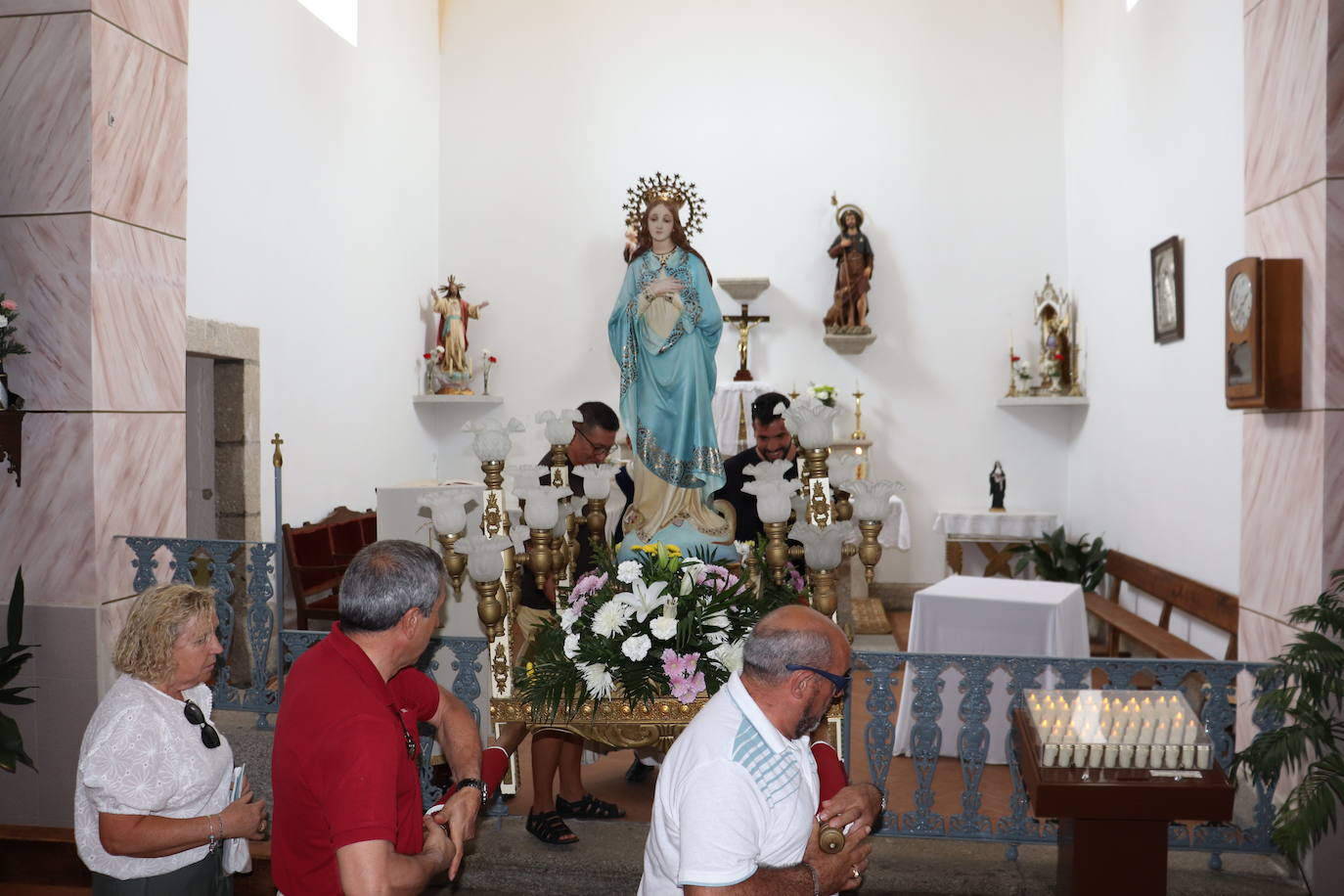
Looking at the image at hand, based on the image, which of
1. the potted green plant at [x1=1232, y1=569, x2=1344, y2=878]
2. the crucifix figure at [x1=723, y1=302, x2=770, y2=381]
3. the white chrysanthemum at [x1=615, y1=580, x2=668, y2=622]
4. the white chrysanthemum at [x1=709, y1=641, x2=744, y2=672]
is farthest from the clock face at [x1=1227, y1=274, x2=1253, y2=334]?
the crucifix figure at [x1=723, y1=302, x2=770, y2=381]

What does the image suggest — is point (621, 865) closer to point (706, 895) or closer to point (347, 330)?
point (706, 895)

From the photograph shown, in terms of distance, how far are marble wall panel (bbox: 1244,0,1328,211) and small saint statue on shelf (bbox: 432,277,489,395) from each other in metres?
8.13

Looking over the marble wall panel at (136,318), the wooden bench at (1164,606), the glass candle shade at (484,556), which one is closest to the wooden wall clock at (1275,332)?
the wooden bench at (1164,606)

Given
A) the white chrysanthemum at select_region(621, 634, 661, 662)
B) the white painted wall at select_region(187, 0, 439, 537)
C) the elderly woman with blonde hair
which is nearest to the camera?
the elderly woman with blonde hair

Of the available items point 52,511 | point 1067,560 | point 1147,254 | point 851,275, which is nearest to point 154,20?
point 52,511

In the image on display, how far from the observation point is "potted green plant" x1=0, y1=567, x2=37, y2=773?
430 cm

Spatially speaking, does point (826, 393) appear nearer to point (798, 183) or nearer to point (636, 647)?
point (798, 183)

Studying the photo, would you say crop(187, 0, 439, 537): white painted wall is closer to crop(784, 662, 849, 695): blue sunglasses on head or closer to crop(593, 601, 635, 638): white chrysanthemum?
crop(593, 601, 635, 638): white chrysanthemum

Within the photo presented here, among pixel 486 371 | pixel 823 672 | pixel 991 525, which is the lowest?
pixel 991 525

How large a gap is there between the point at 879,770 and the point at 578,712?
1233 mm

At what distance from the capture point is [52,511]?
5.04 meters

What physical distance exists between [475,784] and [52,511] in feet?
11.1

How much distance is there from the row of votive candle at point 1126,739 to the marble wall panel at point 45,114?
4.66 meters

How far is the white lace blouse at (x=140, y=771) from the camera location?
281cm
